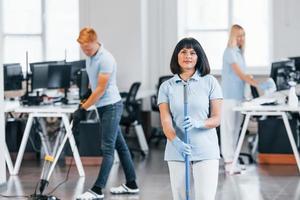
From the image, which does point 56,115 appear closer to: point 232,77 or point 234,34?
point 232,77

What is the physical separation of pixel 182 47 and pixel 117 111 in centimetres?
256

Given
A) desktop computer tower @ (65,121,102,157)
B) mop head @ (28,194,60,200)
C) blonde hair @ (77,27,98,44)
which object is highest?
blonde hair @ (77,27,98,44)

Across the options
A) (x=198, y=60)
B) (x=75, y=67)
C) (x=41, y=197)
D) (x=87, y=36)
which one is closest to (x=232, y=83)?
(x=87, y=36)

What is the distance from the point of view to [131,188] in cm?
793

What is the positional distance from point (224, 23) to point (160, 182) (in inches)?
199

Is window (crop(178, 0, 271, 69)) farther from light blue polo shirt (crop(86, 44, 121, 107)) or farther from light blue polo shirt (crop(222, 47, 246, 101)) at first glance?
light blue polo shirt (crop(86, 44, 121, 107))

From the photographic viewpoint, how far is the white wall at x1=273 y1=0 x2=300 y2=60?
12.2 metres

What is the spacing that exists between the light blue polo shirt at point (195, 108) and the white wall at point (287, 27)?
24.6ft

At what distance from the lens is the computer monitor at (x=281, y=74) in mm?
9719

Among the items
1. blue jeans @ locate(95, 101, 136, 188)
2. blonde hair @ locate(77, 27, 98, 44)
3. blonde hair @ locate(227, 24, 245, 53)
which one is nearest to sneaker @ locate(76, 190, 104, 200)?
blue jeans @ locate(95, 101, 136, 188)

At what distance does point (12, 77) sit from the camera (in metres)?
10.3

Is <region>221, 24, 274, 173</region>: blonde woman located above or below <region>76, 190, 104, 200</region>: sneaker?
above

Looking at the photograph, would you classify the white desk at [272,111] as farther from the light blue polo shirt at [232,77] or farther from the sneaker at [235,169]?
the light blue polo shirt at [232,77]

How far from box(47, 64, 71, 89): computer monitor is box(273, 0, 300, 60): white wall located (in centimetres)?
368
